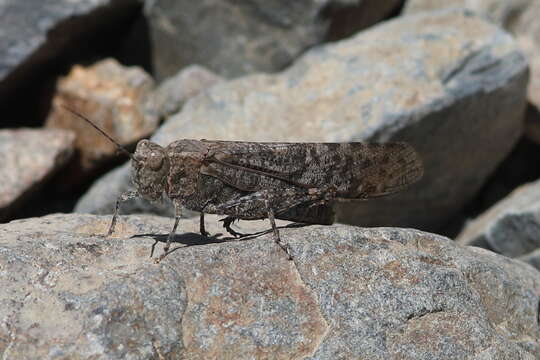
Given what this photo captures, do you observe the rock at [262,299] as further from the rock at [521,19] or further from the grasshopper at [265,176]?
the rock at [521,19]

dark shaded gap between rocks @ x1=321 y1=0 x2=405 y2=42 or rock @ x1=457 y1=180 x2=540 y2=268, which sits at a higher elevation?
dark shaded gap between rocks @ x1=321 y1=0 x2=405 y2=42

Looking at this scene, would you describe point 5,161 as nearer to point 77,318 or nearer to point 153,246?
point 153,246

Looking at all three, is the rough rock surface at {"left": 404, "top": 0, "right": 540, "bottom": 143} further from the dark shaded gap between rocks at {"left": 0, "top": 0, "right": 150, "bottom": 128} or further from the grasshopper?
the dark shaded gap between rocks at {"left": 0, "top": 0, "right": 150, "bottom": 128}

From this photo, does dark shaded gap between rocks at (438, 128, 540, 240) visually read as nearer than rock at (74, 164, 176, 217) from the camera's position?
No

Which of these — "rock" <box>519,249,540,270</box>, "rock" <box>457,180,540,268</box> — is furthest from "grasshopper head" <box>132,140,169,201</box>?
"rock" <box>457,180,540,268</box>

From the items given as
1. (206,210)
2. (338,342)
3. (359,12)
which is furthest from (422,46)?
(338,342)

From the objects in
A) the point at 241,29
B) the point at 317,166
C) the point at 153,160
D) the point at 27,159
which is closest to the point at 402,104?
the point at 317,166
